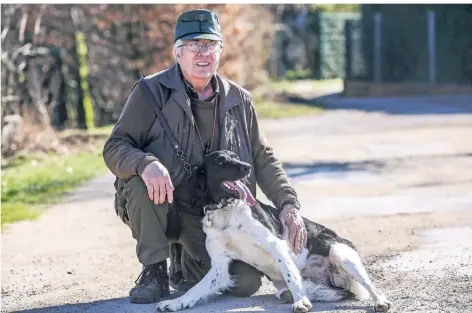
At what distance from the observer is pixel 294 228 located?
214 inches

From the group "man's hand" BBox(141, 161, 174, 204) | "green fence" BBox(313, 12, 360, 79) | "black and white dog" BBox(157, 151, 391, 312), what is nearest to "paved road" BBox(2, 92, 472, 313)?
"black and white dog" BBox(157, 151, 391, 312)

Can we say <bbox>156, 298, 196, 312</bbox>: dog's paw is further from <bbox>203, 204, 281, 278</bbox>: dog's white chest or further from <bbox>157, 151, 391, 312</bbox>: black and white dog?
<bbox>203, 204, 281, 278</bbox>: dog's white chest

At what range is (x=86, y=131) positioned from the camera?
52.5 feet

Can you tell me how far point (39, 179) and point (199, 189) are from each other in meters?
6.29

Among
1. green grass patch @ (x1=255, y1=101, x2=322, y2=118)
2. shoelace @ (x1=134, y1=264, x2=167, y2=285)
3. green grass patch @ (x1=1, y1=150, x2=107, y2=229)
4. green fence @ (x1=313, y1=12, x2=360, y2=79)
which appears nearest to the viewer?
shoelace @ (x1=134, y1=264, x2=167, y2=285)

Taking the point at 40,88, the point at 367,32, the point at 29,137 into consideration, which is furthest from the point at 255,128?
the point at 367,32

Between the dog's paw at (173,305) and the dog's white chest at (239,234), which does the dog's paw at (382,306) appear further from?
the dog's paw at (173,305)

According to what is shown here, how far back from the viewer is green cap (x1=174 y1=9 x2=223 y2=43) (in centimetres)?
549

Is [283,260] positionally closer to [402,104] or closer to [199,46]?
[199,46]

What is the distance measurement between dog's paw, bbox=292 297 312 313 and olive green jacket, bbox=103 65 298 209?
0.70 m

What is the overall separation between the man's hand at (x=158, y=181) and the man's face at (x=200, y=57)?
0.60m

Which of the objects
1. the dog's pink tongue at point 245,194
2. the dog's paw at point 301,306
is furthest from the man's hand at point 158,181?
the dog's paw at point 301,306

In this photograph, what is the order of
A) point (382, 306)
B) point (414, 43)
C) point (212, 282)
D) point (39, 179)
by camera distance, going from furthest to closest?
1. point (414, 43)
2. point (39, 179)
3. point (212, 282)
4. point (382, 306)

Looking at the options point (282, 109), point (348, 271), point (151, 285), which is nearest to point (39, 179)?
point (151, 285)
